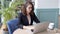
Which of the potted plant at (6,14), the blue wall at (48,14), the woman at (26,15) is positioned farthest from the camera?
the blue wall at (48,14)

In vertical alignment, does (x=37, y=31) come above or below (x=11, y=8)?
below

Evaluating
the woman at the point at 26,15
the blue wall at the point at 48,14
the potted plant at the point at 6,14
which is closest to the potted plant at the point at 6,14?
the potted plant at the point at 6,14

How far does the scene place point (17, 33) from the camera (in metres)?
2.01

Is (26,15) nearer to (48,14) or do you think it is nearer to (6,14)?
(6,14)

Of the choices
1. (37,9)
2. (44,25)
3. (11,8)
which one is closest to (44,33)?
(44,25)

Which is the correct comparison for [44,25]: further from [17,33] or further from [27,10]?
[27,10]

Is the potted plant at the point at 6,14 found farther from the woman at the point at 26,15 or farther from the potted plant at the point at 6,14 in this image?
the woman at the point at 26,15

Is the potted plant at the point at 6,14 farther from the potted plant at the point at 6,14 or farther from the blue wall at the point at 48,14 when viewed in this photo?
the blue wall at the point at 48,14

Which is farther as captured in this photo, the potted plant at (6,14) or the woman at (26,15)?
the potted plant at (6,14)

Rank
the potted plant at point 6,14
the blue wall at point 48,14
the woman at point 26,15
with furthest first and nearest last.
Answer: the blue wall at point 48,14 → the potted plant at point 6,14 → the woman at point 26,15

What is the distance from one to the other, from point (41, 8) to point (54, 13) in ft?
1.51

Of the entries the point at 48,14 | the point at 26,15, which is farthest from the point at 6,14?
the point at 48,14

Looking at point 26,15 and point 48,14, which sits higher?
point 26,15

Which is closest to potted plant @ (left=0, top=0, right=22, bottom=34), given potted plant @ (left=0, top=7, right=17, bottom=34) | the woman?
potted plant @ (left=0, top=7, right=17, bottom=34)
